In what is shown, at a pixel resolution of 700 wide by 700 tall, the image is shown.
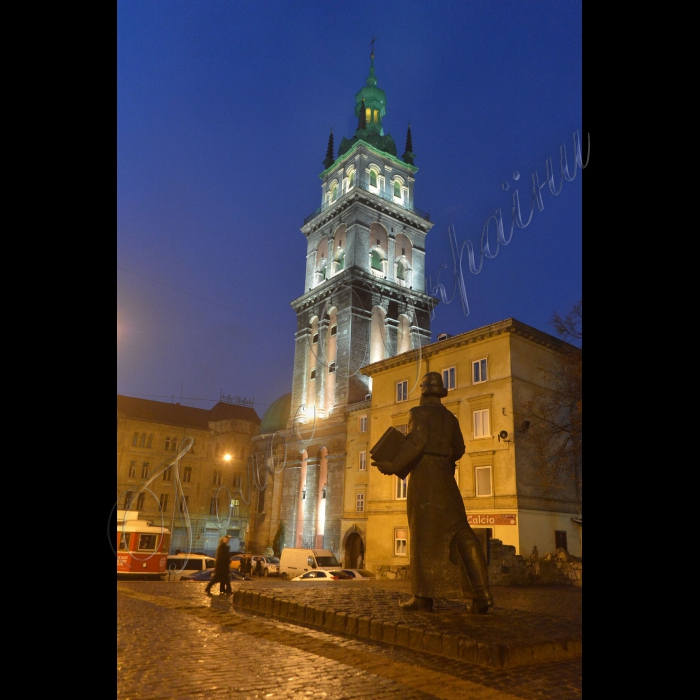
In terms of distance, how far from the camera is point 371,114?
68000 millimetres

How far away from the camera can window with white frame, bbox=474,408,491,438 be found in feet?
98.4

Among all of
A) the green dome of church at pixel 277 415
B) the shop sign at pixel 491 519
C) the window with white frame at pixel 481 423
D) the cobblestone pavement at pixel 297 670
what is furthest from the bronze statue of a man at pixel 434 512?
the green dome of church at pixel 277 415

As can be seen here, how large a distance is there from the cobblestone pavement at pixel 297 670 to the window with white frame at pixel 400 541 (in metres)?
25.3

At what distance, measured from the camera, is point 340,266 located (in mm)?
56062

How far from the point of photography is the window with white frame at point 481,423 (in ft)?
98.4

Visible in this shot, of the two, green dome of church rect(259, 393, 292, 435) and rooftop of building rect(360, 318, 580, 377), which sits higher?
rooftop of building rect(360, 318, 580, 377)

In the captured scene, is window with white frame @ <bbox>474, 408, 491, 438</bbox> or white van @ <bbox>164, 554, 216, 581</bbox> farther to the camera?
window with white frame @ <bbox>474, 408, 491, 438</bbox>

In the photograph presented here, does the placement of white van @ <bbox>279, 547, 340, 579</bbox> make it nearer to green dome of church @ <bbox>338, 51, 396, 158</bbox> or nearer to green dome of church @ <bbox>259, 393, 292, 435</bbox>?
green dome of church @ <bbox>259, 393, 292, 435</bbox>

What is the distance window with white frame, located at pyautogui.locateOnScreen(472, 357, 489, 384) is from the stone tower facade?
1565 cm

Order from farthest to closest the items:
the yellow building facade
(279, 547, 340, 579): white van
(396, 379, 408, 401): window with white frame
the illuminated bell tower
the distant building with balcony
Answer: the distant building with balcony, the illuminated bell tower, (396, 379, 408, 401): window with white frame, (279, 547, 340, 579): white van, the yellow building facade

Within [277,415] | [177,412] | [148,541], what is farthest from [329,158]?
[148,541]

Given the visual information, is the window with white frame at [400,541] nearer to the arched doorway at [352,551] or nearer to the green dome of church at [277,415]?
the arched doorway at [352,551]

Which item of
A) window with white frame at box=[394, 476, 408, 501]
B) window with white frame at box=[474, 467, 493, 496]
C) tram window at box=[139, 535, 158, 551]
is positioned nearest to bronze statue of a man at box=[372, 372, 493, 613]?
window with white frame at box=[474, 467, 493, 496]

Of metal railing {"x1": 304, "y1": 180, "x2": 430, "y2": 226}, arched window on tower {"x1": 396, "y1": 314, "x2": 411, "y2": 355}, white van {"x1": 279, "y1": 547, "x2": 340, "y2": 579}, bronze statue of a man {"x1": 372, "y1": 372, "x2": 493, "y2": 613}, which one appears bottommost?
white van {"x1": 279, "y1": 547, "x2": 340, "y2": 579}
